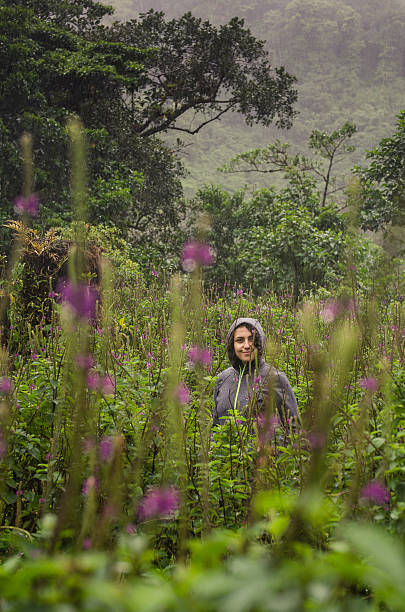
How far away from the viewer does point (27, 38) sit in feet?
39.3

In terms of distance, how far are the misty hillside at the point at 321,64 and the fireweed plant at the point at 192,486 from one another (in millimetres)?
38948

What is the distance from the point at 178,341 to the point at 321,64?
3300 inches

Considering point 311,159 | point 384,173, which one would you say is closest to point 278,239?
point 384,173

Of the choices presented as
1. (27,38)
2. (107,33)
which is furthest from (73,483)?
(107,33)

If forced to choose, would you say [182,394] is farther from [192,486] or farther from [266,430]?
[266,430]

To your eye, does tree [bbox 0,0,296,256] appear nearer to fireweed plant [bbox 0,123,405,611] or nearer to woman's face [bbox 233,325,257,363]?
woman's face [bbox 233,325,257,363]

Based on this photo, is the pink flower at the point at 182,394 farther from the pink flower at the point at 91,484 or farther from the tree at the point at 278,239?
the tree at the point at 278,239

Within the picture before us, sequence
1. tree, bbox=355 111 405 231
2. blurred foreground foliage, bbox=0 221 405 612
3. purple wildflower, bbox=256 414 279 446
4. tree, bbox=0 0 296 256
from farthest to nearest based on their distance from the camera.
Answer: tree, bbox=0 0 296 256 → tree, bbox=355 111 405 231 → purple wildflower, bbox=256 414 279 446 → blurred foreground foliage, bbox=0 221 405 612

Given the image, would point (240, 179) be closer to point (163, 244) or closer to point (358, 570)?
point (163, 244)

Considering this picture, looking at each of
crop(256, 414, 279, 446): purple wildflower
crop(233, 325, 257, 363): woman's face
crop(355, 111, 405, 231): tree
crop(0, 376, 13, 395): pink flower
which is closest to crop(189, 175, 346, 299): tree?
crop(355, 111, 405, 231): tree

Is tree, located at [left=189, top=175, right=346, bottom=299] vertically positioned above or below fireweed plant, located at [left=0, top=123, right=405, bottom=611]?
above

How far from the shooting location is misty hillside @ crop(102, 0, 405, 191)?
51.8 m

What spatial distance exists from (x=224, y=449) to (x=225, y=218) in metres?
15.7

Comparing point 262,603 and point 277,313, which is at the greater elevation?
point 277,313
